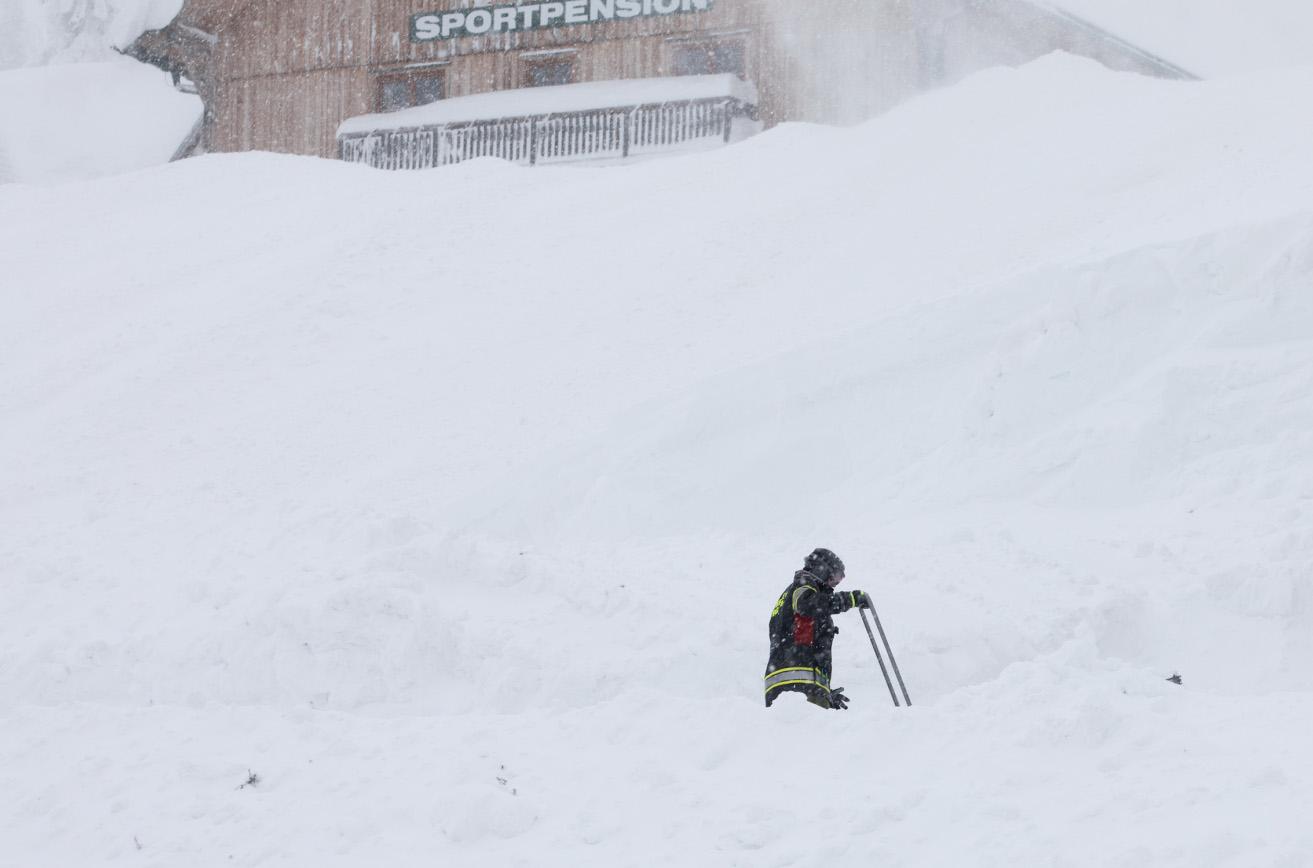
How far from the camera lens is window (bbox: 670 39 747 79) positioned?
81.7 ft

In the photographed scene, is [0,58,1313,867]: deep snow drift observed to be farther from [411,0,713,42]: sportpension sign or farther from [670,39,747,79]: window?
[411,0,713,42]: sportpension sign

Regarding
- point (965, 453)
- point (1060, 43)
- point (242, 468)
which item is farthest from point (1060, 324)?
point (1060, 43)

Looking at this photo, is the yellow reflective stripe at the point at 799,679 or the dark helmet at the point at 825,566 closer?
the yellow reflective stripe at the point at 799,679

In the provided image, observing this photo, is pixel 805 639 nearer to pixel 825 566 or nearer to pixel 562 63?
pixel 825 566

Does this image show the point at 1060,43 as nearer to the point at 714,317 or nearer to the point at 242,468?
the point at 714,317

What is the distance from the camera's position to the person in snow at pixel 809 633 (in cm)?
685

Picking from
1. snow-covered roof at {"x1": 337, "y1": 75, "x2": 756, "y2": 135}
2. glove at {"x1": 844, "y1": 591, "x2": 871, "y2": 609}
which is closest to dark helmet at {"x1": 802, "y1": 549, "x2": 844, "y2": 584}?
glove at {"x1": 844, "y1": 591, "x2": 871, "y2": 609}

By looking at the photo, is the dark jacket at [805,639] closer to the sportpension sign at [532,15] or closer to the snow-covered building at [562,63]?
the snow-covered building at [562,63]

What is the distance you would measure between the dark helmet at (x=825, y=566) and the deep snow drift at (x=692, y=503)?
1030mm

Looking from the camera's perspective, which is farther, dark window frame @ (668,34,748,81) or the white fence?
dark window frame @ (668,34,748,81)

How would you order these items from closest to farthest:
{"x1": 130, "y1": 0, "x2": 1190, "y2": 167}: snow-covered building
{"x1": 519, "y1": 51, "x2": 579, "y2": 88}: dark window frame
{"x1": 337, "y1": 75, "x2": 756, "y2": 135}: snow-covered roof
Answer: {"x1": 130, "y1": 0, "x2": 1190, "y2": 167}: snow-covered building → {"x1": 337, "y1": 75, "x2": 756, "y2": 135}: snow-covered roof → {"x1": 519, "y1": 51, "x2": 579, "y2": 88}: dark window frame

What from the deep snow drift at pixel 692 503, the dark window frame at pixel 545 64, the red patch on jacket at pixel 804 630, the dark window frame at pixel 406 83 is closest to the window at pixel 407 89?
the dark window frame at pixel 406 83

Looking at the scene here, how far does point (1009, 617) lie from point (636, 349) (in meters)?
5.97

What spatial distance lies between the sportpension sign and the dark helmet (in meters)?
19.7
